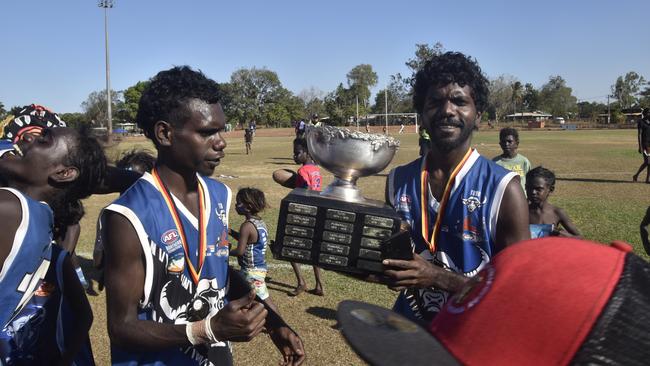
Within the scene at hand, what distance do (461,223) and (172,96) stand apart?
1.41 meters

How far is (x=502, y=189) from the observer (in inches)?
92.8

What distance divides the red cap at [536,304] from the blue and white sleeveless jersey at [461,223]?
4.23 feet

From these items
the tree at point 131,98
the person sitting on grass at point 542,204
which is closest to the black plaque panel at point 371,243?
the person sitting on grass at point 542,204

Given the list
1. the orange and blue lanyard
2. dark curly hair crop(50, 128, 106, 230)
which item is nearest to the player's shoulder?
dark curly hair crop(50, 128, 106, 230)

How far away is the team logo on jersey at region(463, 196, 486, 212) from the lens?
7.83 ft

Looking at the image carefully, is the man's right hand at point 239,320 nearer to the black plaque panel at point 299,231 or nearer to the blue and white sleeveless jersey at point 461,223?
the black plaque panel at point 299,231

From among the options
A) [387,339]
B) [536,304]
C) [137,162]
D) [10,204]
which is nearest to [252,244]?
[137,162]

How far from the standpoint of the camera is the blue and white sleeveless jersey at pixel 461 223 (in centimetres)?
237

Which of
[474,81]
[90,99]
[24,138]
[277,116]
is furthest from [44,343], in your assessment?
[90,99]

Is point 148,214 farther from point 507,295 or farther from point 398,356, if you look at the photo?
point 507,295

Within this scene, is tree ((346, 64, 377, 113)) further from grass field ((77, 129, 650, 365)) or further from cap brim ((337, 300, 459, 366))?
cap brim ((337, 300, 459, 366))

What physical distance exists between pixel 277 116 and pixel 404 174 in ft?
293

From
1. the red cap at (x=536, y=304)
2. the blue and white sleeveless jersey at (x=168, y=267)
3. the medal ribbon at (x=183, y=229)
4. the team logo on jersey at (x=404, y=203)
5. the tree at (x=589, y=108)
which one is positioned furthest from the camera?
the tree at (x=589, y=108)

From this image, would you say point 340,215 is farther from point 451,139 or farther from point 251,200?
point 251,200
